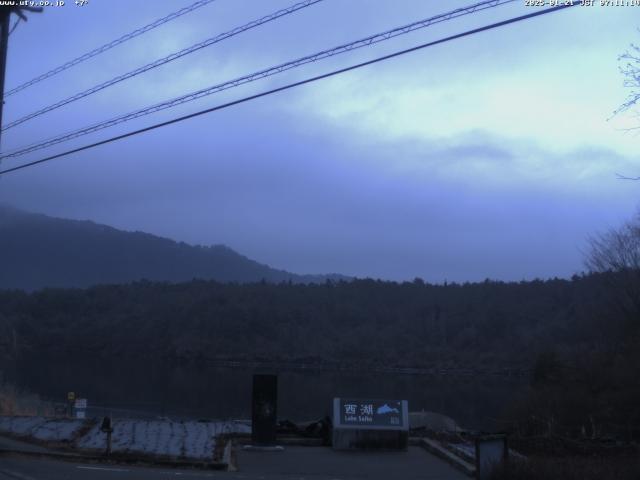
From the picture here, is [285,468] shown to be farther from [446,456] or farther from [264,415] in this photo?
[446,456]

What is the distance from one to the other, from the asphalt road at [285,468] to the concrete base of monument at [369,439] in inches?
12.7

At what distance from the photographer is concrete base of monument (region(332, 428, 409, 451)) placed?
17547mm

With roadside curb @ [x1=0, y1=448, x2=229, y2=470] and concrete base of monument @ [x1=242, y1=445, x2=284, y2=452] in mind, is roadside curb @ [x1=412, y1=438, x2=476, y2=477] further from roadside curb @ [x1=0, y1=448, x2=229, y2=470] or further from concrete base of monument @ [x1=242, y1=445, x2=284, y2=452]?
roadside curb @ [x1=0, y1=448, x2=229, y2=470]

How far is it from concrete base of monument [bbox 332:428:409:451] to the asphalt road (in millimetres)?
321

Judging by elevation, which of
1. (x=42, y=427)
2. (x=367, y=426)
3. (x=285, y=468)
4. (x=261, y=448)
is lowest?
(x=285, y=468)

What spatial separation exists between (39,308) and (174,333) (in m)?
31.0

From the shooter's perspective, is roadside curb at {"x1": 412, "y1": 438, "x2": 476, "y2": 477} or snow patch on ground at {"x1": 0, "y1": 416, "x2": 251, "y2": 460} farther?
snow patch on ground at {"x1": 0, "y1": 416, "x2": 251, "y2": 460}

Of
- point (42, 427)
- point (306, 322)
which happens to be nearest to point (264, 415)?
point (42, 427)

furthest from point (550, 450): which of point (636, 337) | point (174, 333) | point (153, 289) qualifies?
point (153, 289)

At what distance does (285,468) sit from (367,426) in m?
3.06

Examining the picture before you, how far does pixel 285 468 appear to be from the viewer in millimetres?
15086

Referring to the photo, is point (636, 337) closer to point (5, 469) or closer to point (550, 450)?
point (550, 450)

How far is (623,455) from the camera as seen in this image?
16453 millimetres

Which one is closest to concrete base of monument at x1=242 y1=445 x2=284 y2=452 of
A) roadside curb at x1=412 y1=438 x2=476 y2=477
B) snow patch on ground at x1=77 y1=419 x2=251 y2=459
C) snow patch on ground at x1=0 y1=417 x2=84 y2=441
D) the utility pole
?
snow patch on ground at x1=77 y1=419 x2=251 y2=459
